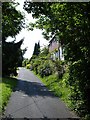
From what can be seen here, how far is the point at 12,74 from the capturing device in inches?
1599

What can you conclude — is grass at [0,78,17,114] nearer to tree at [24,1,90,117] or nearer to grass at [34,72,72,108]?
grass at [34,72,72,108]

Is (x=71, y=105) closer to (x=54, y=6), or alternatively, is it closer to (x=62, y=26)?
(x=62, y=26)

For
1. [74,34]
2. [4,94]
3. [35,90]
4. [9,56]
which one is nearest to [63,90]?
[35,90]

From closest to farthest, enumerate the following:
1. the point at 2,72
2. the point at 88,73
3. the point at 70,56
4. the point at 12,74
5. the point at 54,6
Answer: the point at 54,6
the point at 88,73
the point at 70,56
the point at 2,72
the point at 12,74

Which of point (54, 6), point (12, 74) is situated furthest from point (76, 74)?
point (12, 74)

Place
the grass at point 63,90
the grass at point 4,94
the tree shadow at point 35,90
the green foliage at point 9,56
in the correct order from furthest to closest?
the green foliage at point 9,56 → the tree shadow at point 35,90 → the grass at point 63,90 → the grass at point 4,94

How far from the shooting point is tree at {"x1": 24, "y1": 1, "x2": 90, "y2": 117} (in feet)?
39.1

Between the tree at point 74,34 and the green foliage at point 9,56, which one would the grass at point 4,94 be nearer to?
the tree at point 74,34

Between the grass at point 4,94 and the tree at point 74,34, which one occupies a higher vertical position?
the tree at point 74,34

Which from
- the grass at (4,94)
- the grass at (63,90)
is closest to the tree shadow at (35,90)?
the grass at (63,90)

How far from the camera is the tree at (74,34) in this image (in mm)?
11922

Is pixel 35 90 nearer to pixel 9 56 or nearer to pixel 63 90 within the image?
pixel 63 90

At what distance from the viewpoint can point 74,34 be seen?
41.5ft

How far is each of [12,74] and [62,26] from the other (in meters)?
28.3
